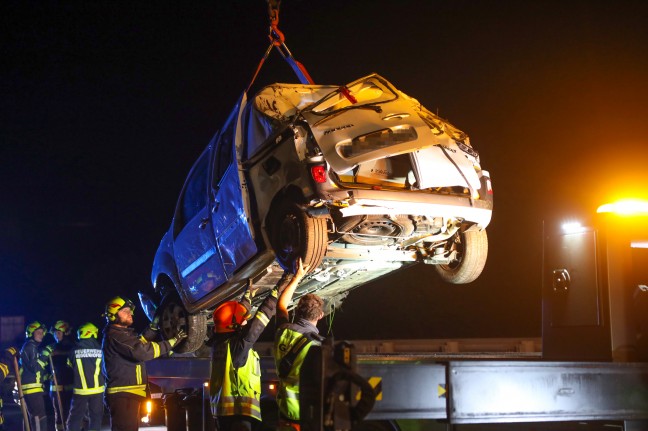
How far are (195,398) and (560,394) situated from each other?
3441mm

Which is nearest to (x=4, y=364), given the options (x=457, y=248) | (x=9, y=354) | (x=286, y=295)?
(x=9, y=354)

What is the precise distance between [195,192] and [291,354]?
3787mm

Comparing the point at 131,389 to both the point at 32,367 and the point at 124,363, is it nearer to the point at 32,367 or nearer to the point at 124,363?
the point at 124,363

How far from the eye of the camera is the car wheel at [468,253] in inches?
247

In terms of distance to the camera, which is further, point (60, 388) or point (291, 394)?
point (60, 388)

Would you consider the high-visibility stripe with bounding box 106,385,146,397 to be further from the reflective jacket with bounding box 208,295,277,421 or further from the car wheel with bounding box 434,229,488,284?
the car wheel with bounding box 434,229,488,284

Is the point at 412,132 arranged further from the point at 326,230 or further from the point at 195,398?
the point at 195,398

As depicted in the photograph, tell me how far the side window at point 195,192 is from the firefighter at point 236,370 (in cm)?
239

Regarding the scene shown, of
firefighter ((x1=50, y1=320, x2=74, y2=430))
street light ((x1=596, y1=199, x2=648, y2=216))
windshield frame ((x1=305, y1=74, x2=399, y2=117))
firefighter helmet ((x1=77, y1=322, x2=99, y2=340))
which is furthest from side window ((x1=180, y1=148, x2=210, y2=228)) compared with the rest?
Answer: street light ((x1=596, y1=199, x2=648, y2=216))

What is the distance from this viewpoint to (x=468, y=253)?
20.6ft

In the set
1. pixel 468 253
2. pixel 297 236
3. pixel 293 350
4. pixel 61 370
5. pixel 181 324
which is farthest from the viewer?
pixel 61 370

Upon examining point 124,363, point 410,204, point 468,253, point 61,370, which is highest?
point 410,204

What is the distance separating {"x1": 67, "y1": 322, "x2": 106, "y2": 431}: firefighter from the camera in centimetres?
705

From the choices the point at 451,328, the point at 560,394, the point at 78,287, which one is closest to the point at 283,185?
the point at 560,394
